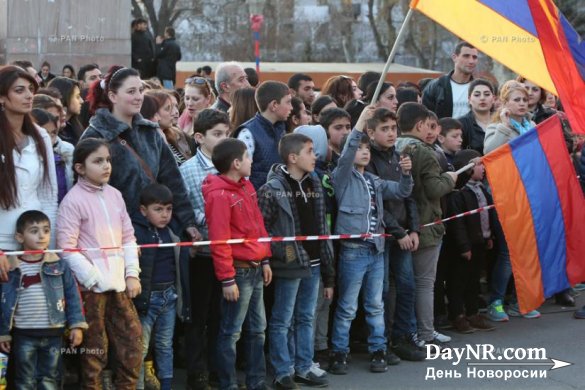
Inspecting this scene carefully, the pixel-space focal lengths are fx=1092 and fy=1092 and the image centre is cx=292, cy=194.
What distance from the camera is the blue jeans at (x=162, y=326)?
293 inches

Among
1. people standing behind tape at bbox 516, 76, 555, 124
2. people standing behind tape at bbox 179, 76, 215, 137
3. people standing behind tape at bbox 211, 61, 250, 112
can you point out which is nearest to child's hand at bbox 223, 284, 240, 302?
people standing behind tape at bbox 179, 76, 215, 137

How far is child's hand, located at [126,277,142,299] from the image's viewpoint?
23.3 ft

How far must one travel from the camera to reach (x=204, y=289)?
25.8 ft

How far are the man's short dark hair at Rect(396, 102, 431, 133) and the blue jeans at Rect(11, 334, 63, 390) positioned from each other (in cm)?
385

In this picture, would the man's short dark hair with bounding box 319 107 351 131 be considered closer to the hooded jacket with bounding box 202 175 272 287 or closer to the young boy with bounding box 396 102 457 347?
the young boy with bounding box 396 102 457 347

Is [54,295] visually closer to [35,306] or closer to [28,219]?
[35,306]

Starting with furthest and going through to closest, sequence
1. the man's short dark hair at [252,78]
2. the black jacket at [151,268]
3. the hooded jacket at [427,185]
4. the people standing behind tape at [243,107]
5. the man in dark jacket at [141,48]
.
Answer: the man in dark jacket at [141,48] → the man's short dark hair at [252,78] → the hooded jacket at [427,185] → the people standing behind tape at [243,107] → the black jacket at [151,268]

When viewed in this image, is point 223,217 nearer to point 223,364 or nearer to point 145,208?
point 145,208

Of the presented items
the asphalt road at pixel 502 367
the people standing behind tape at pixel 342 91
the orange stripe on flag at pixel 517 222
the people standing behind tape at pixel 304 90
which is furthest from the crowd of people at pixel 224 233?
the people standing behind tape at pixel 304 90

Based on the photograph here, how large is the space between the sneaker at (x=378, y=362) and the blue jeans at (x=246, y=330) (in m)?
1.07

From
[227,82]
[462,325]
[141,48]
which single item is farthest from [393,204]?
[141,48]

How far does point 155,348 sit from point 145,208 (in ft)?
3.20

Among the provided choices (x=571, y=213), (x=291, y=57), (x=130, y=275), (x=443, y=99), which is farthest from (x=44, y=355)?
(x=291, y=57)

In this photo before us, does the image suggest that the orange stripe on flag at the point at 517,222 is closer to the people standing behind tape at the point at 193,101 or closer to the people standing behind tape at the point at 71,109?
the people standing behind tape at the point at 193,101
